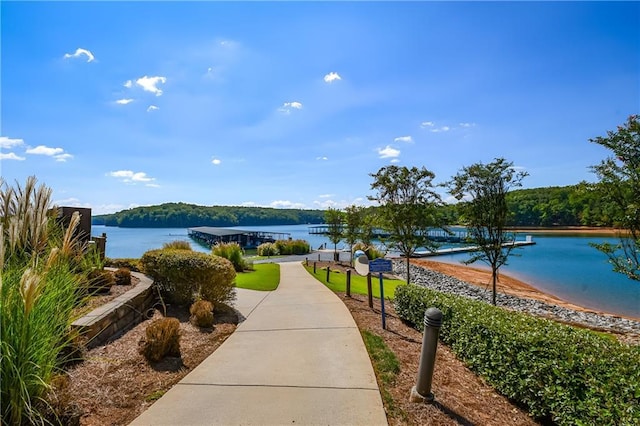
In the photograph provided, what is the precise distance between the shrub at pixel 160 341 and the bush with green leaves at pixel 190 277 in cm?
245

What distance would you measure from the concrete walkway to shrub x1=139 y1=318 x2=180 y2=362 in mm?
553

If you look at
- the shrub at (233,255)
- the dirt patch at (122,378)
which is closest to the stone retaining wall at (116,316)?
the dirt patch at (122,378)

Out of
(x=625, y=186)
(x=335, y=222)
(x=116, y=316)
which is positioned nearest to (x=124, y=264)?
(x=116, y=316)

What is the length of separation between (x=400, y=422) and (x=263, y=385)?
1569 mm

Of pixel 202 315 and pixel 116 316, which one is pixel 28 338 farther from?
pixel 202 315

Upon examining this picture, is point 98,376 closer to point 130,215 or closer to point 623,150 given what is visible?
point 623,150

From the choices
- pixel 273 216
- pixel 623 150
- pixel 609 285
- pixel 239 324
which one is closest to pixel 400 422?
pixel 239 324

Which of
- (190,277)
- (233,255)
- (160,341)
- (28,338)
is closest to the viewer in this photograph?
(28,338)

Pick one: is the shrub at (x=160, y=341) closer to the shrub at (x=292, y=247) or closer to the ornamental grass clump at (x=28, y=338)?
the ornamental grass clump at (x=28, y=338)

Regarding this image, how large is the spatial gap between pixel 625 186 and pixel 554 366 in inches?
114

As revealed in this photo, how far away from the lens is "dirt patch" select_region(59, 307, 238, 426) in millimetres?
3092

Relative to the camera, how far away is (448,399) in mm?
3666

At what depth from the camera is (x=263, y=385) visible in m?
3.81

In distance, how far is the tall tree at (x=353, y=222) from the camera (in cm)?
2358
